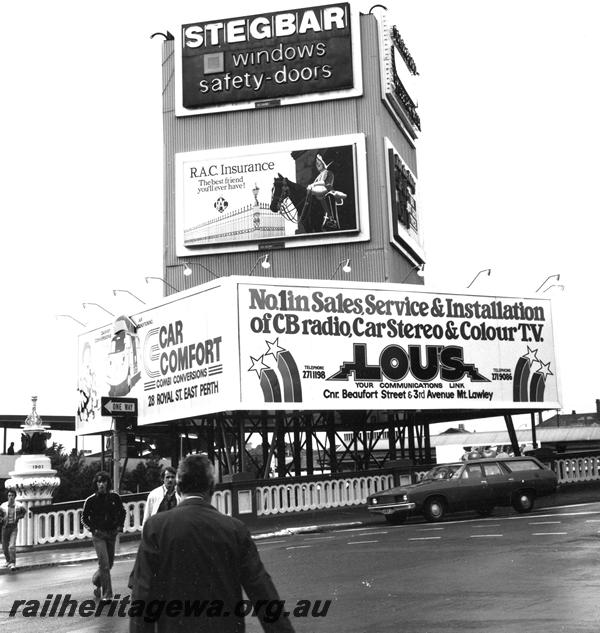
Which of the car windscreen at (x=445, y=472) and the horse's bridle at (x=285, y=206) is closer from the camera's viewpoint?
the car windscreen at (x=445, y=472)

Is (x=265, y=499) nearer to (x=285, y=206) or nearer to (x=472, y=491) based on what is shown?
(x=472, y=491)

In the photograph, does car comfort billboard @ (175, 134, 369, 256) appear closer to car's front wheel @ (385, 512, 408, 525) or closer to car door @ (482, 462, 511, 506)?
car's front wheel @ (385, 512, 408, 525)

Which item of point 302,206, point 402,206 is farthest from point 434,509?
point 402,206

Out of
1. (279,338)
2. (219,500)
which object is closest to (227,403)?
(279,338)

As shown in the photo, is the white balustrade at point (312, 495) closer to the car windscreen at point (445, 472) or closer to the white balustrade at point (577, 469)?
the car windscreen at point (445, 472)

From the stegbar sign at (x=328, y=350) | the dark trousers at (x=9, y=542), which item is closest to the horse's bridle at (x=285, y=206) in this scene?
the stegbar sign at (x=328, y=350)

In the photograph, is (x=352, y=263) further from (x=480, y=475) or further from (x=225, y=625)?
(x=225, y=625)

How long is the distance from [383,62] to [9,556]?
3656 cm

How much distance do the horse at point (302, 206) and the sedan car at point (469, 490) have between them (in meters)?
24.7

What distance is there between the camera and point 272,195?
170 ft

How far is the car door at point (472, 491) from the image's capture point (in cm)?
2669

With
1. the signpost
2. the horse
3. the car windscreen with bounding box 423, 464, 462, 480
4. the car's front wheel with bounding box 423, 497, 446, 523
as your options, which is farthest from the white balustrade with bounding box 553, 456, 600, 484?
the signpost

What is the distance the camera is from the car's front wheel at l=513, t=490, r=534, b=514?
1086 inches
